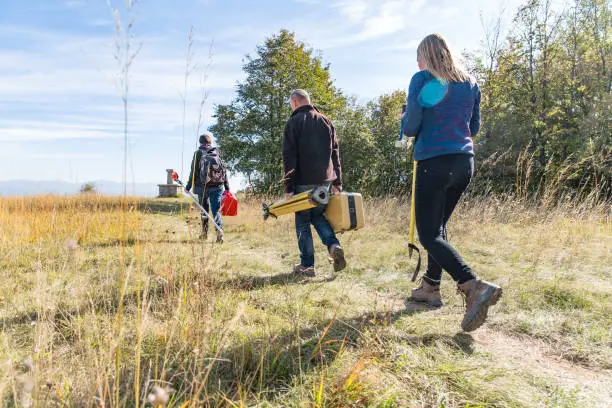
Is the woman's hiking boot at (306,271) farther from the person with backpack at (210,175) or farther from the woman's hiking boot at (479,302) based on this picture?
the person with backpack at (210,175)

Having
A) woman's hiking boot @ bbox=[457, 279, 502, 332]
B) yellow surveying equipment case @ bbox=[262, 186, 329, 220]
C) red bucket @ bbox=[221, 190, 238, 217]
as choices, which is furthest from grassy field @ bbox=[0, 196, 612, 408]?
red bucket @ bbox=[221, 190, 238, 217]

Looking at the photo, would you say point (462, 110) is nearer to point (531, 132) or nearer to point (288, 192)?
point (288, 192)

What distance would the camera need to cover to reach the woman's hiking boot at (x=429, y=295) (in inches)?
127

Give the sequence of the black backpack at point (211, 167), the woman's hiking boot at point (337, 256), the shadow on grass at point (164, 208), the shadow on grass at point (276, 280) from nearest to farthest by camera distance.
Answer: the shadow on grass at point (276, 280) → the woman's hiking boot at point (337, 256) → the black backpack at point (211, 167) → the shadow on grass at point (164, 208)

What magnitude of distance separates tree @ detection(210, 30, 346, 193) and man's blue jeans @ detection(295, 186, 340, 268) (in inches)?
583

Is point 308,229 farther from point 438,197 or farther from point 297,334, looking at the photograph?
point 297,334

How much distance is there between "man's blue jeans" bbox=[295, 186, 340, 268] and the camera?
409cm

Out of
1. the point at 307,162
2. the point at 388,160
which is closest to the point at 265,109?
the point at 388,160

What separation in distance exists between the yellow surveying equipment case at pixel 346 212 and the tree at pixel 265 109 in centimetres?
1502

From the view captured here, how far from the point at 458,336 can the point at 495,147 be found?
43.4 feet

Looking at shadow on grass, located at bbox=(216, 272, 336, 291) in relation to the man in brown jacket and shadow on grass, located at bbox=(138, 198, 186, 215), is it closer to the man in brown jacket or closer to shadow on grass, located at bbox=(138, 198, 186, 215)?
the man in brown jacket

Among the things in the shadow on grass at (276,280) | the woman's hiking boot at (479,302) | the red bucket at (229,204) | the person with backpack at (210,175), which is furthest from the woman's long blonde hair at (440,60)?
the red bucket at (229,204)

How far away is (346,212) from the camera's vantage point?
398 centimetres

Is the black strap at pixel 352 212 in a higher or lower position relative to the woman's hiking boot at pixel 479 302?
higher
